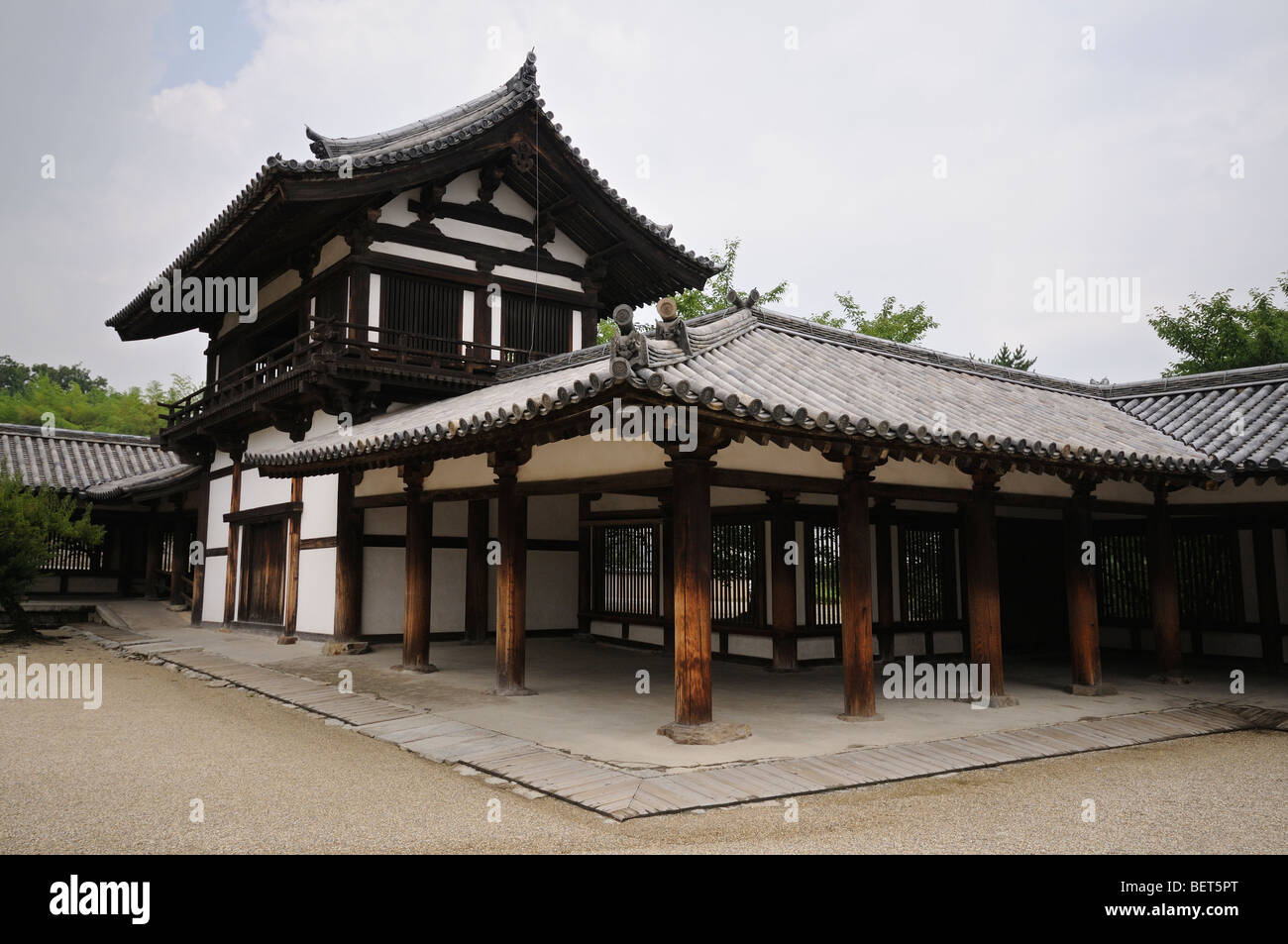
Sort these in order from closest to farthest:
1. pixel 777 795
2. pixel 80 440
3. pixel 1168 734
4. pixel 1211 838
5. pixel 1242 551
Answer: pixel 1211 838, pixel 777 795, pixel 1168 734, pixel 1242 551, pixel 80 440

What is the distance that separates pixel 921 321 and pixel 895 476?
23.9 meters

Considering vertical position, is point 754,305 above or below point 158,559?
above

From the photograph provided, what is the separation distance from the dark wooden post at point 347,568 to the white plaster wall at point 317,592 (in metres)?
0.49

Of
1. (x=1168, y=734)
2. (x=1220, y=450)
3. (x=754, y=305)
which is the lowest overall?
(x=1168, y=734)

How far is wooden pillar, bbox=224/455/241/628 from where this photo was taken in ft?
56.5

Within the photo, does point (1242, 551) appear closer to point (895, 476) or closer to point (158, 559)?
point (895, 476)

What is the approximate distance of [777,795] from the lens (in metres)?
5.78

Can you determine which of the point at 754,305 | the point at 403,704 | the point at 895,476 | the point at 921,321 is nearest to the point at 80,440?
the point at 403,704

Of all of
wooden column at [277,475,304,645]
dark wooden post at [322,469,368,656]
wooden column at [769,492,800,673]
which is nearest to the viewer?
wooden column at [769,492,800,673]

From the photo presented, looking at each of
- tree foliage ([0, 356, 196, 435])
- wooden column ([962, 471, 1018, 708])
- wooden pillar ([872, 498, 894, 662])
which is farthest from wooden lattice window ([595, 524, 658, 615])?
tree foliage ([0, 356, 196, 435])

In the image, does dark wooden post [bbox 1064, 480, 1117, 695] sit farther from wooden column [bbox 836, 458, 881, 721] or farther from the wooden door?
the wooden door

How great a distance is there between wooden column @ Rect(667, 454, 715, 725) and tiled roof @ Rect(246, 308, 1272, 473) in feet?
3.01

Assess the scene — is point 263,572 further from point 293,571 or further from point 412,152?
point 412,152

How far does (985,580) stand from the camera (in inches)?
363
